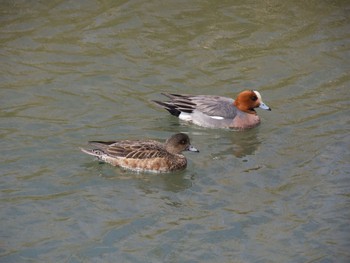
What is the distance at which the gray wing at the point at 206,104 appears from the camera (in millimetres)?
12148

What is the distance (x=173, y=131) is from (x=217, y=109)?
0.85m

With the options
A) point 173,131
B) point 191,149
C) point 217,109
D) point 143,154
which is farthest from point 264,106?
point 143,154

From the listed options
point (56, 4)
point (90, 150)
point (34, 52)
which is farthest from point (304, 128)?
point (56, 4)

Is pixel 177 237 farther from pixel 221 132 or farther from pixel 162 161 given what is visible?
pixel 221 132

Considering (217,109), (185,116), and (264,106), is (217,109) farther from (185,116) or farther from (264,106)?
(264,106)

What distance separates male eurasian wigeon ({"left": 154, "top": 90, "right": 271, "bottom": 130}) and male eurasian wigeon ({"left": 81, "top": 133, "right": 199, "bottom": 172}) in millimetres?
1591

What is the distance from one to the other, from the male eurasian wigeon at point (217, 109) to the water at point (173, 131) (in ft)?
0.62

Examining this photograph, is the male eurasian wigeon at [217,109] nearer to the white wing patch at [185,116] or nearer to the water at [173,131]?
the white wing patch at [185,116]

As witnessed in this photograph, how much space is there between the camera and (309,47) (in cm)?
1412

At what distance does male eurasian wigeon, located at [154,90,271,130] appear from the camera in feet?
39.9

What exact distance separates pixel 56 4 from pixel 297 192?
23.6 ft

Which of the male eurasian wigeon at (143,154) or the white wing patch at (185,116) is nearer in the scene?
the male eurasian wigeon at (143,154)

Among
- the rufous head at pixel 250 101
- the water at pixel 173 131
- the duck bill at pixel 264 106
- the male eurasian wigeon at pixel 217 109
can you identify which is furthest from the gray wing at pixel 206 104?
the duck bill at pixel 264 106

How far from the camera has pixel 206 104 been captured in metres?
12.2
